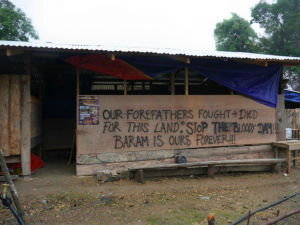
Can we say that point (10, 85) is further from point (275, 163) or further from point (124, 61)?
point (275, 163)

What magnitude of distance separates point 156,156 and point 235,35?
1808 cm

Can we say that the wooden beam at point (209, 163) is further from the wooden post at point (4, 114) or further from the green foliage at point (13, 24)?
the green foliage at point (13, 24)

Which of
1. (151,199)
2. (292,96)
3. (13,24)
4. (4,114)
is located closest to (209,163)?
(151,199)

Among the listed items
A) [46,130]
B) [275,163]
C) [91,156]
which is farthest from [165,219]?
[46,130]

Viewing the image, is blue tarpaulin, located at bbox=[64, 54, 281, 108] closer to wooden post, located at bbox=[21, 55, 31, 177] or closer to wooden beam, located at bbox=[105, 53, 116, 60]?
wooden beam, located at bbox=[105, 53, 116, 60]

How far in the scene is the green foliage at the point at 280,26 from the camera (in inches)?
622

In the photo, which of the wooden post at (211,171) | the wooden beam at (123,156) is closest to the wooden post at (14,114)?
the wooden beam at (123,156)

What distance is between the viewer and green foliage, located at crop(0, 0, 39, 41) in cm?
1586

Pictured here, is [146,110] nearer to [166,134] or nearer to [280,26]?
[166,134]

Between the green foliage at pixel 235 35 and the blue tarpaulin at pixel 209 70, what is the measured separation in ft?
43.0

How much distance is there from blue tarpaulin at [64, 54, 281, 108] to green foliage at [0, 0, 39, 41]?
13193 mm

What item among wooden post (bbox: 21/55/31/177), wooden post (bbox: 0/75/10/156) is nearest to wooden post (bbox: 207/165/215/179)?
wooden post (bbox: 21/55/31/177)

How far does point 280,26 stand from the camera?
54.6 feet

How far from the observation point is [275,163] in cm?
664
